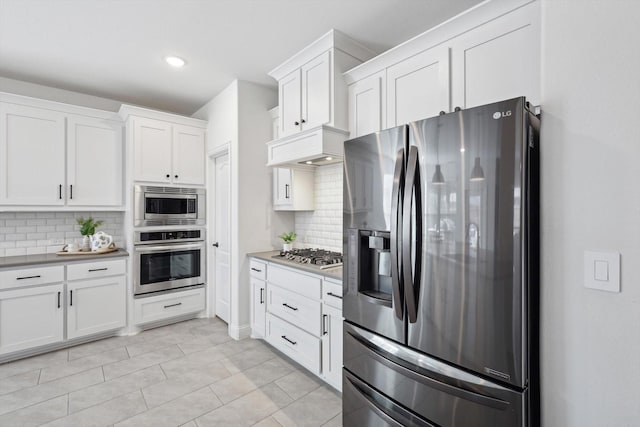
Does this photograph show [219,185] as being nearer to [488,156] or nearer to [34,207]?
[34,207]

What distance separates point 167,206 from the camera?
3729mm

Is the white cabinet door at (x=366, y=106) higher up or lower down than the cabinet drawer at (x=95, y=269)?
higher up

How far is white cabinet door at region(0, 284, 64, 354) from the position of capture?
2.82m

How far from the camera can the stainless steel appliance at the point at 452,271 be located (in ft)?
3.60

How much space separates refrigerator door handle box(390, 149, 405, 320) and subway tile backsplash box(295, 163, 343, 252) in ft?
5.40

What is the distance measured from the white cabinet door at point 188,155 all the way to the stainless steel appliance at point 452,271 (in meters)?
2.88

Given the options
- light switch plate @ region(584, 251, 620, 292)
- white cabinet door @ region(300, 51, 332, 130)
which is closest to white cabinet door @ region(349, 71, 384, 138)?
white cabinet door @ region(300, 51, 332, 130)

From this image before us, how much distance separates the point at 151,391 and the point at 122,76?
10.1ft

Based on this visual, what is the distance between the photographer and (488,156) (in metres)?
1.16

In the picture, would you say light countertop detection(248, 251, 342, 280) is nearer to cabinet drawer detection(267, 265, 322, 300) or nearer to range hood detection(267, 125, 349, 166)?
cabinet drawer detection(267, 265, 322, 300)

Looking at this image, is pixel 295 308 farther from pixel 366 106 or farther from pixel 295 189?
pixel 366 106

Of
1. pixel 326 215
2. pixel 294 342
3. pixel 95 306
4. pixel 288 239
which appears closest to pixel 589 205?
pixel 294 342

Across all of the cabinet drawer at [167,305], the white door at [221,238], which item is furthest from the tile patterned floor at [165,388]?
the white door at [221,238]

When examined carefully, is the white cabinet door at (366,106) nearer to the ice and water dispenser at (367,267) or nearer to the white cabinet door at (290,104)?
the white cabinet door at (290,104)
